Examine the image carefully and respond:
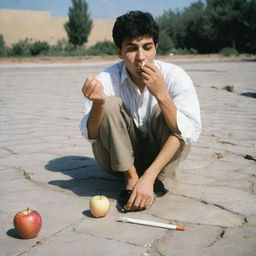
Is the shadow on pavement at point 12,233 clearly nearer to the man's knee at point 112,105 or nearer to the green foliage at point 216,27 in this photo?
the man's knee at point 112,105

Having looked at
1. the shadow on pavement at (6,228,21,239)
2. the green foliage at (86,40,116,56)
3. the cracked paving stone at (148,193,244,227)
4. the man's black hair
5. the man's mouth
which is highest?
the green foliage at (86,40,116,56)

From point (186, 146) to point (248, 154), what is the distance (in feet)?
4.11

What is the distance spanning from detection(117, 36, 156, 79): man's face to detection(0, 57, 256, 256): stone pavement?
91 centimetres

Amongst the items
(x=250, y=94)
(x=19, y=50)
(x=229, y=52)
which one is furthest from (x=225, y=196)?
(x=229, y=52)

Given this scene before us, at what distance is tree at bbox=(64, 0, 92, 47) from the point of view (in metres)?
38.9

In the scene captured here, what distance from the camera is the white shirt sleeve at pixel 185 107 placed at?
2332 mm

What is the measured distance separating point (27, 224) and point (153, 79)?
1.07m

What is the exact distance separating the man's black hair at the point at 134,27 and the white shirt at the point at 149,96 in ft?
0.73

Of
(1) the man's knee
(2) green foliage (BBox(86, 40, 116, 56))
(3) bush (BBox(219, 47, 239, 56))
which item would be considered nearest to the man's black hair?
(1) the man's knee

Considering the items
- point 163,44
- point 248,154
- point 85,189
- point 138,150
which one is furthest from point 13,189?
→ point 163,44

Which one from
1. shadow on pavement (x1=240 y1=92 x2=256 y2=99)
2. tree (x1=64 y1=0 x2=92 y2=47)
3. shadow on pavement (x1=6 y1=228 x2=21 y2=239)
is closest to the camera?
shadow on pavement (x1=6 y1=228 x2=21 y2=239)

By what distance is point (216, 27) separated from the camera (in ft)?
128

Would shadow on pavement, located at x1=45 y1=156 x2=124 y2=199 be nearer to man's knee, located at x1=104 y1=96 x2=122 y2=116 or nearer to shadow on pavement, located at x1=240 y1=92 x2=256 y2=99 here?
man's knee, located at x1=104 y1=96 x2=122 y2=116

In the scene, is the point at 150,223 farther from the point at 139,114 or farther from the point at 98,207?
the point at 139,114
